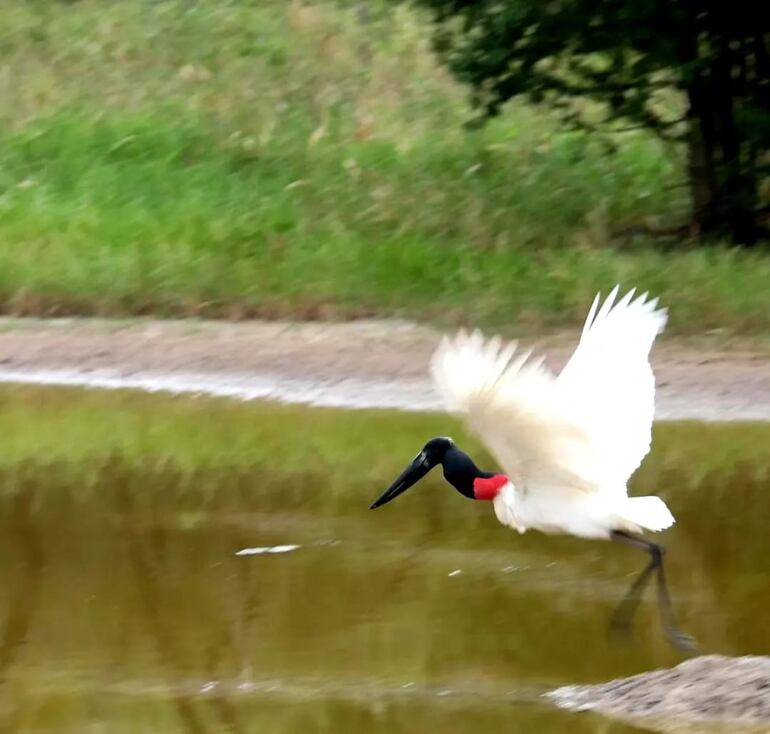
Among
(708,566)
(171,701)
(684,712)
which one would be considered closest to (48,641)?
(171,701)

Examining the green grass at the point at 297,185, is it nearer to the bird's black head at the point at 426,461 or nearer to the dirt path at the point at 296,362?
the dirt path at the point at 296,362

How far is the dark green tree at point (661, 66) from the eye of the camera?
11.8 m

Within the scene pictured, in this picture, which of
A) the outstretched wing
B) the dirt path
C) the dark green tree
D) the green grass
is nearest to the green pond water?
the dirt path

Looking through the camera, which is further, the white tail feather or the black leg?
the black leg

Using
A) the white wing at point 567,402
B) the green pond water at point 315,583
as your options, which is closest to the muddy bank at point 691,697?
the green pond water at point 315,583

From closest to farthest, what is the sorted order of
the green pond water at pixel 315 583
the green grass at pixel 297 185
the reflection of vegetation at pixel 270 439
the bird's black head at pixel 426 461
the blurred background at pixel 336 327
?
the green pond water at pixel 315 583 < the blurred background at pixel 336 327 < the bird's black head at pixel 426 461 < the reflection of vegetation at pixel 270 439 < the green grass at pixel 297 185

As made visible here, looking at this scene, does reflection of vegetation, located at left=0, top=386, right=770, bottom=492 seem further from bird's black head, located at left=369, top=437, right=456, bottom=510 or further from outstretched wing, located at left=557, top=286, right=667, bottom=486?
A: outstretched wing, located at left=557, top=286, right=667, bottom=486

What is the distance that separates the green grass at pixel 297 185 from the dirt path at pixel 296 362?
399 millimetres

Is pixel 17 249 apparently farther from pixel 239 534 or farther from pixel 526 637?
pixel 526 637

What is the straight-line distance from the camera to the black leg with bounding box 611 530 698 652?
17.8 feet

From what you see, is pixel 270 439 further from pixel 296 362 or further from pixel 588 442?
pixel 588 442

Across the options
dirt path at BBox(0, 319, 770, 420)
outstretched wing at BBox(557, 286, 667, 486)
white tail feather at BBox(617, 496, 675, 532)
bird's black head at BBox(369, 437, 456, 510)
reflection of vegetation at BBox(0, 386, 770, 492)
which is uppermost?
outstretched wing at BBox(557, 286, 667, 486)

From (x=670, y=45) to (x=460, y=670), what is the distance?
7389mm

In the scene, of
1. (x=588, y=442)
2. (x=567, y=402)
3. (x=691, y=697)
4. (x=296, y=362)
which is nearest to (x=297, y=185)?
(x=296, y=362)
